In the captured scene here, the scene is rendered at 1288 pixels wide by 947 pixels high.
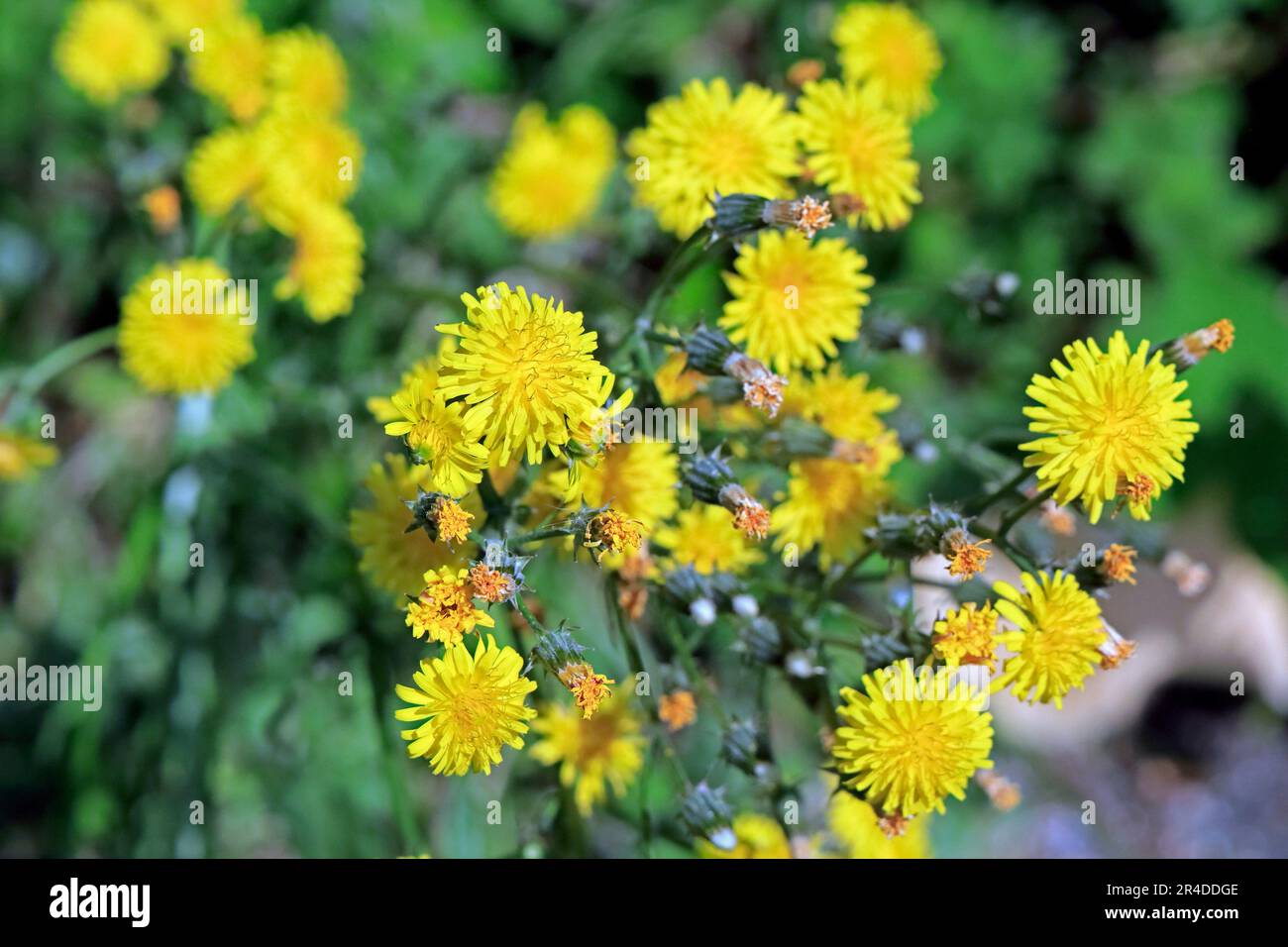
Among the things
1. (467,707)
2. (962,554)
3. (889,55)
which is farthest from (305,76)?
(962,554)

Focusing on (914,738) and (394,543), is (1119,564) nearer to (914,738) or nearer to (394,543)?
(914,738)

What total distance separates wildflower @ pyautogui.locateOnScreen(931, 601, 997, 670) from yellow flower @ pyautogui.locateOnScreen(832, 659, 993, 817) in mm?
153

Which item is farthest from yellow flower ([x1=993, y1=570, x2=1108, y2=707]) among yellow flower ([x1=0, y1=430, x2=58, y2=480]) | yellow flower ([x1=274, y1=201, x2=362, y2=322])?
yellow flower ([x1=0, y1=430, x2=58, y2=480])

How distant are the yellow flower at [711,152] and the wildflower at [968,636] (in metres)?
1.38

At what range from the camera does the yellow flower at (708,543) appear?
3316mm

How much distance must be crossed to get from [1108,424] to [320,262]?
2821mm

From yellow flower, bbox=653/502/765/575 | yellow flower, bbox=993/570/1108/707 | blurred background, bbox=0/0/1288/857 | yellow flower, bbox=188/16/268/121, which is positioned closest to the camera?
yellow flower, bbox=993/570/1108/707

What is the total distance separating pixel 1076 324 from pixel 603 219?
114 inches

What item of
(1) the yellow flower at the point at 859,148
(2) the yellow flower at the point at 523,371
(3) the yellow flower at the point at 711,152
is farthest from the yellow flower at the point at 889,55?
(2) the yellow flower at the point at 523,371

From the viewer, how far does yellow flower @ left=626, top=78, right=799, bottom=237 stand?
3.21 metres

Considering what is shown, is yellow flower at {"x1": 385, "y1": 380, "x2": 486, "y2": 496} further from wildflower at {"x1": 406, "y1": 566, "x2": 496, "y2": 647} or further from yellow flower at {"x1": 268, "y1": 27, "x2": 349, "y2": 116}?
yellow flower at {"x1": 268, "y1": 27, "x2": 349, "y2": 116}

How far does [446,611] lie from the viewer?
2480 mm

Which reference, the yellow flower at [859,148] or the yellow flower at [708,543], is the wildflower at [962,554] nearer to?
the yellow flower at [708,543]

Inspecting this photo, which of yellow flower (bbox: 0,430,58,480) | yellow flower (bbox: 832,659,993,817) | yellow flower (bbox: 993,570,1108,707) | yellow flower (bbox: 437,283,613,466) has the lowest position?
yellow flower (bbox: 832,659,993,817)
